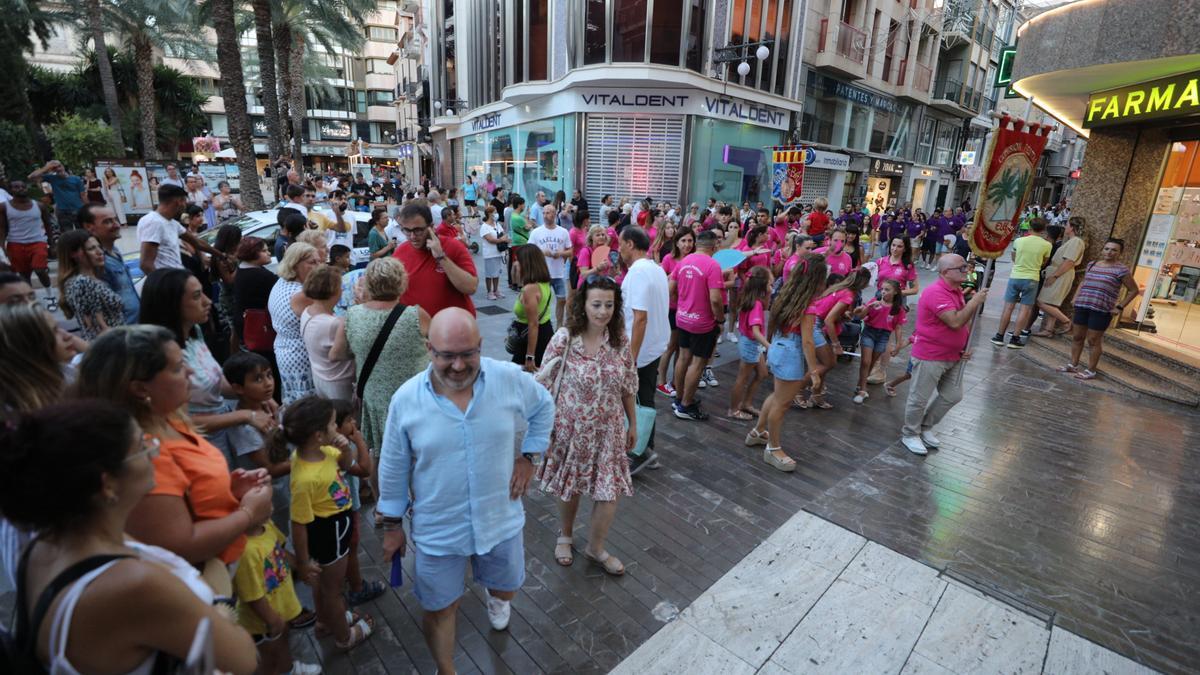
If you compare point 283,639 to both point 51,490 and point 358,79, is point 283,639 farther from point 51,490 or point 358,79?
point 358,79

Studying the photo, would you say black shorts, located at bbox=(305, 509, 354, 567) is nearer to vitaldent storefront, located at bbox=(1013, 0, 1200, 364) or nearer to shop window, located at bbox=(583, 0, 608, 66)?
vitaldent storefront, located at bbox=(1013, 0, 1200, 364)

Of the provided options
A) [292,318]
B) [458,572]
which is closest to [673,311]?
[292,318]

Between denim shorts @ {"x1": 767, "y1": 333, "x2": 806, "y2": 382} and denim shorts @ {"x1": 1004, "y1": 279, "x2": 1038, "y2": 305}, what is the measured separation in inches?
259

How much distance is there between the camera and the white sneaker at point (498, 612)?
9.60ft

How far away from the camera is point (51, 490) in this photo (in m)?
1.18

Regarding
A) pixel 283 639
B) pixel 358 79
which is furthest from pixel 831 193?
pixel 358 79

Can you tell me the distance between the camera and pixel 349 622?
9.46 ft

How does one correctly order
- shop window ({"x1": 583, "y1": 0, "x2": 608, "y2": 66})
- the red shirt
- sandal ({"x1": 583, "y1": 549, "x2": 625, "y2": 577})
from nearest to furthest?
1. sandal ({"x1": 583, "y1": 549, "x2": 625, "y2": 577})
2. the red shirt
3. shop window ({"x1": 583, "y1": 0, "x2": 608, "y2": 66})

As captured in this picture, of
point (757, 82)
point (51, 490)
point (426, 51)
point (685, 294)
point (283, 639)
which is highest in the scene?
point (426, 51)

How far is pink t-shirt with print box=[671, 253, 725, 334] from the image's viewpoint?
5298mm

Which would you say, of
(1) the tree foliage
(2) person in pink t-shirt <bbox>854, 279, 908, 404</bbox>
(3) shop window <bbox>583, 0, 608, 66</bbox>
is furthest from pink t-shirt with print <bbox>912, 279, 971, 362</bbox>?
(1) the tree foliage

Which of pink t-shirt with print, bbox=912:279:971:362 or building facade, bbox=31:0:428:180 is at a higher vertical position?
building facade, bbox=31:0:428:180

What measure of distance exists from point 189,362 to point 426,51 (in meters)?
37.9

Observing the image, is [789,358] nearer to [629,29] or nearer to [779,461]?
[779,461]
